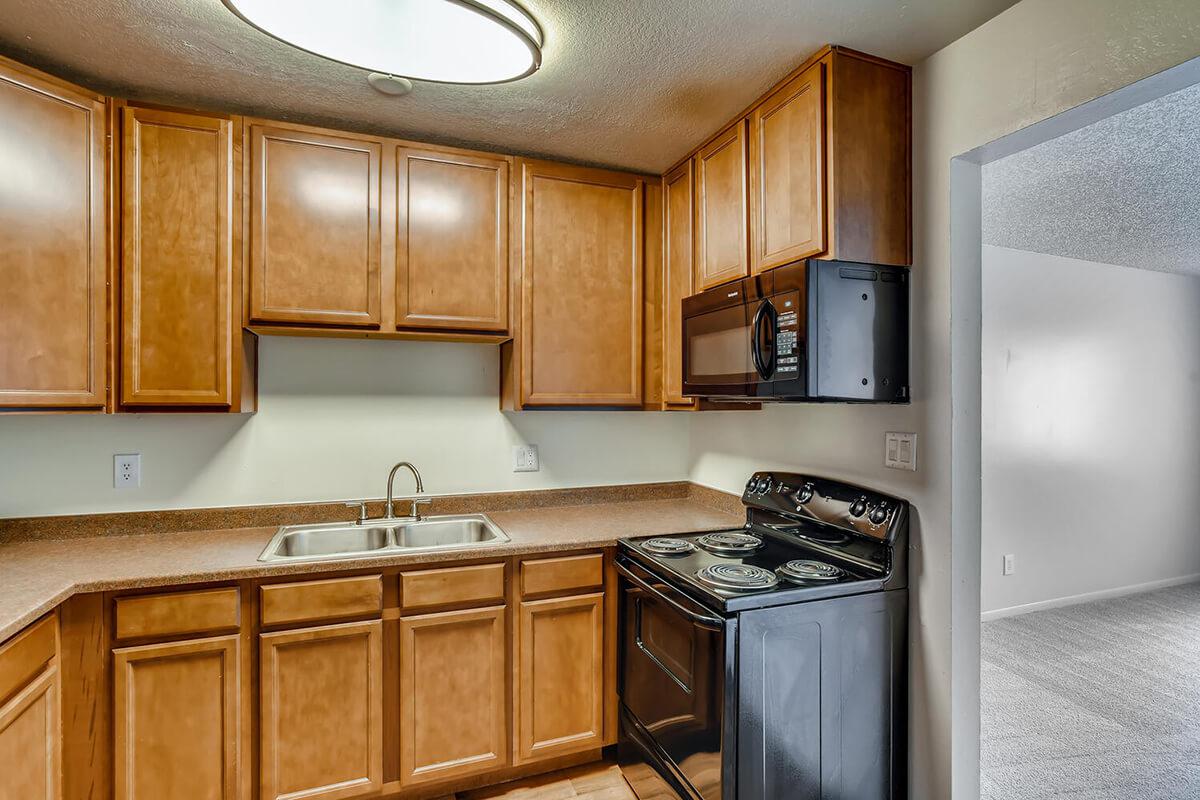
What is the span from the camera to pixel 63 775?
160 centimetres

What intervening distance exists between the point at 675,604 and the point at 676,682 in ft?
0.81

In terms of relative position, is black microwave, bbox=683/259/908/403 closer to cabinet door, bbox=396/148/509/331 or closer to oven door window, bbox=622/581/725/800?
oven door window, bbox=622/581/725/800

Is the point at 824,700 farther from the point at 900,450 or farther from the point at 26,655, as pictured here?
the point at 26,655

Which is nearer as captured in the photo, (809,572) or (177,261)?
(809,572)

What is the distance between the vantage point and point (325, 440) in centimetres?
238

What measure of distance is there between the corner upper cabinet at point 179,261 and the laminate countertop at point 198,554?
0.48m

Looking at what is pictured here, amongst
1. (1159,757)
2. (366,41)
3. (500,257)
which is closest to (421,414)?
(500,257)

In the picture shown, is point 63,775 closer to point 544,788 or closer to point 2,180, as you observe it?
point 544,788

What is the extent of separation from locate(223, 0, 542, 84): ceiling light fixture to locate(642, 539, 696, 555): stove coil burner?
1538mm

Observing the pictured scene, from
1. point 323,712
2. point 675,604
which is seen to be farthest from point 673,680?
point 323,712

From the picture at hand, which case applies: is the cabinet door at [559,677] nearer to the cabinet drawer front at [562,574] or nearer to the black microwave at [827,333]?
the cabinet drawer front at [562,574]

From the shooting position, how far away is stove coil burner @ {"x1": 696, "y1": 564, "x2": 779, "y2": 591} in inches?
65.9

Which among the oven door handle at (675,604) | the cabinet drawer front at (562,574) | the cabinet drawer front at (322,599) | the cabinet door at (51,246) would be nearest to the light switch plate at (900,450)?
the oven door handle at (675,604)

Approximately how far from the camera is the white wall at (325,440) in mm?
2090
